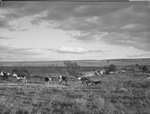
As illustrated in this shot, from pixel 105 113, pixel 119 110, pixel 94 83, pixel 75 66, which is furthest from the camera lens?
pixel 75 66

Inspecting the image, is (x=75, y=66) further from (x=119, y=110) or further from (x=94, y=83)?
(x=119, y=110)

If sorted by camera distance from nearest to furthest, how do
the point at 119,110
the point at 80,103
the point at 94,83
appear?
the point at 119,110
the point at 80,103
the point at 94,83

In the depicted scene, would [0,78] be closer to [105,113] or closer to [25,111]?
[25,111]

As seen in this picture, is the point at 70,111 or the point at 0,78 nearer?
the point at 70,111

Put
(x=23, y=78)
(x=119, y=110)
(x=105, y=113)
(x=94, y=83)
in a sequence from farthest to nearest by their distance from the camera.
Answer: (x=23, y=78) → (x=94, y=83) → (x=119, y=110) → (x=105, y=113)

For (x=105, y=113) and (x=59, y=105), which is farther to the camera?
(x=59, y=105)

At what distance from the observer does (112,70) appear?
18.2 metres

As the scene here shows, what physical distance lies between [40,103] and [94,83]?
4.43 meters

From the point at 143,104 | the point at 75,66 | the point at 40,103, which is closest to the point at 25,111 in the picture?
the point at 40,103

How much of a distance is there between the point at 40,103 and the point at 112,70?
14895mm

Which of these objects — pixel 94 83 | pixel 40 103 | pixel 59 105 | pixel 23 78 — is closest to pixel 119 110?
pixel 59 105

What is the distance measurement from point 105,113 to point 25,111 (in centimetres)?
138

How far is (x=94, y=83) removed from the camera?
812 centimetres

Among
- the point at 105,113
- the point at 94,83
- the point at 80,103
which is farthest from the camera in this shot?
the point at 94,83
